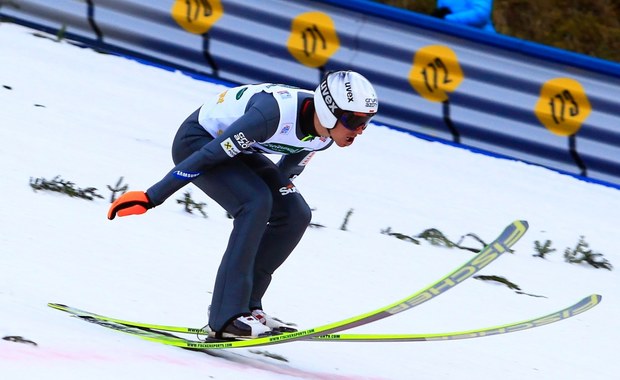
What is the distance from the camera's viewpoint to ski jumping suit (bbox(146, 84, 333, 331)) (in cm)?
452

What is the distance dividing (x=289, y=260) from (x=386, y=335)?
6.28 feet

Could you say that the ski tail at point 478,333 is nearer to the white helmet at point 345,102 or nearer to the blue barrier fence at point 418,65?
the white helmet at point 345,102

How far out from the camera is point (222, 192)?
4660 mm

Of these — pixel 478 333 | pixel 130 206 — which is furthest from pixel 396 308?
pixel 130 206

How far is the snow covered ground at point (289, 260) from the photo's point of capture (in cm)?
471

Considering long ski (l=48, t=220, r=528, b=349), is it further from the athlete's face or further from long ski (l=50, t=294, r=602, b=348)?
the athlete's face

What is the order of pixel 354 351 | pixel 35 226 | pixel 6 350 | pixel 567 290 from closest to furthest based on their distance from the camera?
1. pixel 6 350
2. pixel 354 351
3. pixel 35 226
4. pixel 567 290

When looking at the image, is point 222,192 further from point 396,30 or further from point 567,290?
point 396,30

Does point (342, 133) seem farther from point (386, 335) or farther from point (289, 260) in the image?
point (289, 260)

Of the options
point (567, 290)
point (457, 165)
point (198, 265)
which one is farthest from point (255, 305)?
point (457, 165)

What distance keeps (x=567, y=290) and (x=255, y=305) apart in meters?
2.74

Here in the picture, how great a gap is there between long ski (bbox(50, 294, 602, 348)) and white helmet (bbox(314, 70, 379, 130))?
896 millimetres

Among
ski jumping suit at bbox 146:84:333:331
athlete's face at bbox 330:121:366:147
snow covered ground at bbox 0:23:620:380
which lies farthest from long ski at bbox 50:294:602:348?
athlete's face at bbox 330:121:366:147

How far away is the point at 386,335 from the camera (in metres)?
4.52
